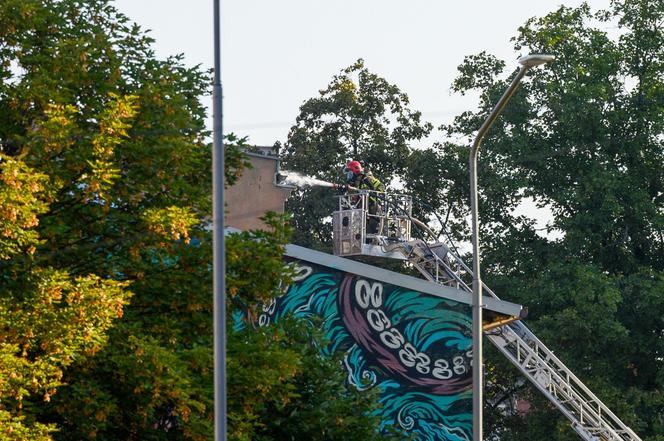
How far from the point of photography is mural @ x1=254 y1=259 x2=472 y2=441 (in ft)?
105

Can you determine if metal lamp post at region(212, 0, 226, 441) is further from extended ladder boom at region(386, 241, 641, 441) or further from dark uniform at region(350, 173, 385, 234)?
dark uniform at region(350, 173, 385, 234)

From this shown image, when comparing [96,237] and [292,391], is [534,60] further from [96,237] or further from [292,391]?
[292,391]

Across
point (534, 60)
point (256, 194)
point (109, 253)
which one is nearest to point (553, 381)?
point (256, 194)

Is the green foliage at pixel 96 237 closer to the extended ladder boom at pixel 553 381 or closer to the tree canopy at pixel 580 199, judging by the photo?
the extended ladder boom at pixel 553 381

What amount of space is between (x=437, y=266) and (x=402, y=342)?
298 centimetres

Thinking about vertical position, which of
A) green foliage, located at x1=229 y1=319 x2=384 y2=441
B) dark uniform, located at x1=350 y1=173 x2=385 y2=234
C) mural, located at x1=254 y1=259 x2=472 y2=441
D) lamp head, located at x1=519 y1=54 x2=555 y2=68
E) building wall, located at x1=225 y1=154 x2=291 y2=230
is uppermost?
building wall, located at x1=225 y1=154 x2=291 y2=230

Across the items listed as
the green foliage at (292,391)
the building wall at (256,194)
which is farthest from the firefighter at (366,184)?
the green foliage at (292,391)

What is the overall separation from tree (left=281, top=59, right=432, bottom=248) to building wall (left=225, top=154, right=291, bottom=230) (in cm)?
1054

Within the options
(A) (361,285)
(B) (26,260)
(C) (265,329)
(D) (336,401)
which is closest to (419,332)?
(A) (361,285)

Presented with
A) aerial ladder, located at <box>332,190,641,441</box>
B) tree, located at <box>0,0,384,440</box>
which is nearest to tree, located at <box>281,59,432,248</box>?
aerial ladder, located at <box>332,190,641,441</box>

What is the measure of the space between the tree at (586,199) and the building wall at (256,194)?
742cm

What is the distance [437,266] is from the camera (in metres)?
34.9

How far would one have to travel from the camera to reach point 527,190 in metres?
46.8

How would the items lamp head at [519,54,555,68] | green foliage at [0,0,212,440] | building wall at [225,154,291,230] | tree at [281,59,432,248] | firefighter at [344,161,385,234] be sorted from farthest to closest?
1. tree at [281,59,432,248]
2. building wall at [225,154,291,230]
3. firefighter at [344,161,385,234]
4. green foliage at [0,0,212,440]
5. lamp head at [519,54,555,68]
